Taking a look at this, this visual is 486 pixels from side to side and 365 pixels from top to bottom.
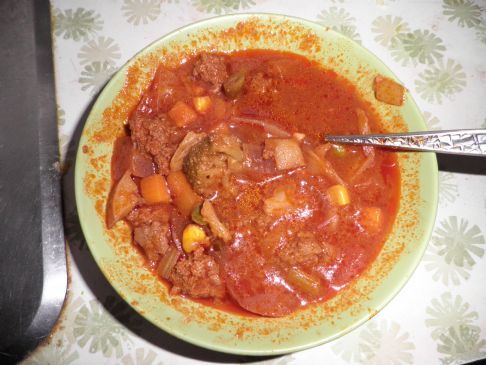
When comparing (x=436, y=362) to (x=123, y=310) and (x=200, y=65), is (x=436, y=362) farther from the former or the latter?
(x=200, y=65)

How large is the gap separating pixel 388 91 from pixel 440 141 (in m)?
0.65

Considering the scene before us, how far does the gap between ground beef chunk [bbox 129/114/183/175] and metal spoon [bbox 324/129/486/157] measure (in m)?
1.71

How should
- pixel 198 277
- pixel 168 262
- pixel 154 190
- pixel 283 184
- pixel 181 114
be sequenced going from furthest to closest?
pixel 181 114 → pixel 283 184 → pixel 154 190 → pixel 168 262 → pixel 198 277

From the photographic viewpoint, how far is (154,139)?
10.6ft

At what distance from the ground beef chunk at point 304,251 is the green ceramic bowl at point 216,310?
1.10 feet

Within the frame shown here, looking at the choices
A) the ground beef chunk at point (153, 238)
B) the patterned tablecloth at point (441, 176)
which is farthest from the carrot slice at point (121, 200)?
the patterned tablecloth at point (441, 176)

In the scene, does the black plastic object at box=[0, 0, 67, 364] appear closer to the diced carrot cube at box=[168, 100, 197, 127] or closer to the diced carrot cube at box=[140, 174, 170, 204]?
the diced carrot cube at box=[140, 174, 170, 204]

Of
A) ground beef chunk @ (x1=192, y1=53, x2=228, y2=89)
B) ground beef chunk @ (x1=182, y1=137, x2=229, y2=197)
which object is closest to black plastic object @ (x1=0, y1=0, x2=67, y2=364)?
ground beef chunk @ (x1=182, y1=137, x2=229, y2=197)

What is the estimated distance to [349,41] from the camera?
3455mm

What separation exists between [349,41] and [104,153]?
7.86 ft

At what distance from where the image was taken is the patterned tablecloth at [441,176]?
343 cm

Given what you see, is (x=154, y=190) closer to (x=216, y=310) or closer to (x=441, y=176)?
(x=216, y=310)

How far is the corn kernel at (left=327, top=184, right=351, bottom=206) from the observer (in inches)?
127

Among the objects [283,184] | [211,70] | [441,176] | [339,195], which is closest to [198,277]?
[283,184]
